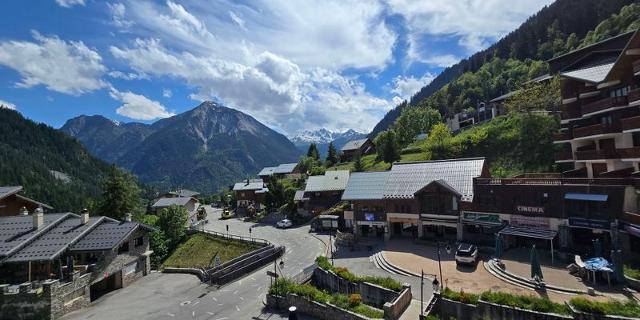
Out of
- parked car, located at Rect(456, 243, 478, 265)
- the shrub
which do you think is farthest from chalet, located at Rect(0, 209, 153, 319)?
parked car, located at Rect(456, 243, 478, 265)

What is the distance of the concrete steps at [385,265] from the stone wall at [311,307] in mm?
10028

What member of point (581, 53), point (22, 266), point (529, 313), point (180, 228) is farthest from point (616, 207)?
point (180, 228)

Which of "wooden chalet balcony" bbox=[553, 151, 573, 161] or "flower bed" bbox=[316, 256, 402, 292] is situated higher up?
"wooden chalet balcony" bbox=[553, 151, 573, 161]

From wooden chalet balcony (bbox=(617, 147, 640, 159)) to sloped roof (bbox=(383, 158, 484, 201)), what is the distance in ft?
44.4

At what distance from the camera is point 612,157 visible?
3803 cm

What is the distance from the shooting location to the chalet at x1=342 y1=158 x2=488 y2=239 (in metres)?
44.4

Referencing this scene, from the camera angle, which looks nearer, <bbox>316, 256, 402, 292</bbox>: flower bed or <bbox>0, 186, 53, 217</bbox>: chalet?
<bbox>316, 256, 402, 292</bbox>: flower bed

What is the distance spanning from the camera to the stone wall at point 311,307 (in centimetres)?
2529

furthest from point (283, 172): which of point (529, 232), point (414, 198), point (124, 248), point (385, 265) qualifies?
point (529, 232)

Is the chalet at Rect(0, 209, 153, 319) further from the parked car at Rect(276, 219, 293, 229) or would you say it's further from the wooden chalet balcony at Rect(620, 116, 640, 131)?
the wooden chalet balcony at Rect(620, 116, 640, 131)

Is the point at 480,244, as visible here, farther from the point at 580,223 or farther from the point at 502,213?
the point at 580,223

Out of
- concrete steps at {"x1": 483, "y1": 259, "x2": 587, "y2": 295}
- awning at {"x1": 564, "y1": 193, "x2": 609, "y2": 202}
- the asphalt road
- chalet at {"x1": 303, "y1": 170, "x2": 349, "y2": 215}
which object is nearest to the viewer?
concrete steps at {"x1": 483, "y1": 259, "x2": 587, "y2": 295}

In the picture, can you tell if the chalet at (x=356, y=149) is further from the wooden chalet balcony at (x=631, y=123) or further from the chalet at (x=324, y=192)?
the wooden chalet balcony at (x=631, y=123)

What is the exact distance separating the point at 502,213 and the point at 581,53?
91.8 feet
